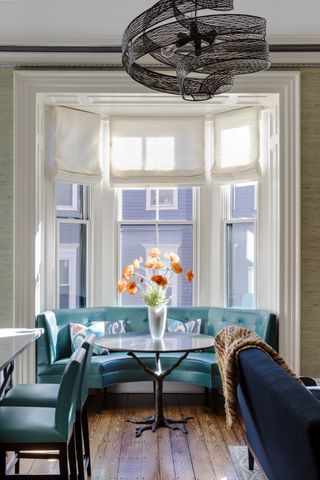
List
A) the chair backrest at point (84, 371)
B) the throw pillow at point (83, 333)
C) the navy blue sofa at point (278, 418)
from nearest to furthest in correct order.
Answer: the navy blue sofa at point (278, 418)
the chair backrest at point (84, 371)
the throw pillow at point (83, 333)

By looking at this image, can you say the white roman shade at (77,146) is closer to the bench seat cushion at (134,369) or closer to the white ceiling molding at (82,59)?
the white ceiling molding at (82,59)

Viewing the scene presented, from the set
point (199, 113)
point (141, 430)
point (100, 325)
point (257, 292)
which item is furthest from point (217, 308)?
point (199, 113)

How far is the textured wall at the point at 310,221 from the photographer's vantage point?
446cm

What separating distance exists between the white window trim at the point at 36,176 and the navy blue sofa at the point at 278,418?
5.89 feet

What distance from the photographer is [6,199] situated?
14.8ft

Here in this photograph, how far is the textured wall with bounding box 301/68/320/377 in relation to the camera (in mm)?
4461

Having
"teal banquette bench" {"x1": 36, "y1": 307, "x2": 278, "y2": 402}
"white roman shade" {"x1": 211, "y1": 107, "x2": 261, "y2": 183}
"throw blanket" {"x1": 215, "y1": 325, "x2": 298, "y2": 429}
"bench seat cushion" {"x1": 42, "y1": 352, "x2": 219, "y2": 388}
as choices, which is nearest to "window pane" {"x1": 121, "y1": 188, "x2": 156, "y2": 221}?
"white roman shade" {"x1": 211, "y1": 107, "x2": 261, "y2": 183}

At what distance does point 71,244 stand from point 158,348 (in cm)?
187

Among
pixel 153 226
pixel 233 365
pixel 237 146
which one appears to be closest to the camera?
pixel 233 365

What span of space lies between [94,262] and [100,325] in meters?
0.76

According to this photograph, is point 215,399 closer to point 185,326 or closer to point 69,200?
point 185,326

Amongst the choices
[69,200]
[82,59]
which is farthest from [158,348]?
[82,59]

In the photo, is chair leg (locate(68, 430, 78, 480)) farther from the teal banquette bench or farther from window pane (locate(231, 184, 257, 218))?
window pane (locate(231, 184, 257, 218))

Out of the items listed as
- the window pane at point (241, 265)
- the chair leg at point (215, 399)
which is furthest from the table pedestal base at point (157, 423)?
the window pane at point (241, 265)
